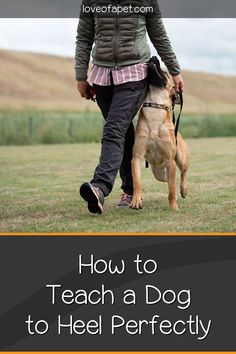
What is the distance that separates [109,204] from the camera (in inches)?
274

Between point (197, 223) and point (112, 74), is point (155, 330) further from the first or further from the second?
point (112, 74)

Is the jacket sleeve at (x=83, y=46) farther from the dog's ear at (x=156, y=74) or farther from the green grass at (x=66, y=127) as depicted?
the green grass at (x=66, y=127)

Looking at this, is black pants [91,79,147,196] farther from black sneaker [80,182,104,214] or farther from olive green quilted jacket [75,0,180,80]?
olive green quilted jacket [75,0,180,80]

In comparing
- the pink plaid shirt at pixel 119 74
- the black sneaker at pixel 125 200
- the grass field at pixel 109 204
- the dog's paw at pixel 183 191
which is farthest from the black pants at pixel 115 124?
the dog's paw at pixel 183 191

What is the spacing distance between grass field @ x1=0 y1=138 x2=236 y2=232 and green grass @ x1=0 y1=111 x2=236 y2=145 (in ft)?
28.9

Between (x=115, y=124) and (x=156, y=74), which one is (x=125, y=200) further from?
(x=156, y=74)

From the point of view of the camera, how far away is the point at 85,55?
6277 mm

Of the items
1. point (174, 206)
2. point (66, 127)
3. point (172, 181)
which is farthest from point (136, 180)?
point (66, 127)

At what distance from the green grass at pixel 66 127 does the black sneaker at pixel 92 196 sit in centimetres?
1445

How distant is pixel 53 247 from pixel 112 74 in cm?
216

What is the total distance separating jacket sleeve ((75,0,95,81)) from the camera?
615 cm

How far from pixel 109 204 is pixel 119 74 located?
4.55ft

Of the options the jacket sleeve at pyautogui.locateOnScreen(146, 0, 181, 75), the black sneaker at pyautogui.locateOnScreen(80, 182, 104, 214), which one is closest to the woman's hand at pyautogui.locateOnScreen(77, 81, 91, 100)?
the jacket sleeve at pyautogui.locateOnScreen(146, 0, 181, 75)

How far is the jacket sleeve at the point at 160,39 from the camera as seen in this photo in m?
6.05
